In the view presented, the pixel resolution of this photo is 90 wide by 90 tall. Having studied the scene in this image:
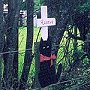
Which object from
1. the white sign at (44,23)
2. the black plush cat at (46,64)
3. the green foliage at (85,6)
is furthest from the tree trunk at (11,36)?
the green foliage at (85,6)

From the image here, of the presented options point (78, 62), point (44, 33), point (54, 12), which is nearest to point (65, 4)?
point (54, 12)

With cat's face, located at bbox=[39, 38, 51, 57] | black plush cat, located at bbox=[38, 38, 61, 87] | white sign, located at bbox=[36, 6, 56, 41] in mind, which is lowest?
black plush cat, located at bbox=[38, 38, 61, 87]

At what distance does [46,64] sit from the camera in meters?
6.60

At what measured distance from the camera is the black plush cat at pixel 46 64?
657cm

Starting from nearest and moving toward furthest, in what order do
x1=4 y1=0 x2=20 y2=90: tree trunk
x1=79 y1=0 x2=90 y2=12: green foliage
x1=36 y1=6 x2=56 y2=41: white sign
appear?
x1=36 y1=6 x2=56 y2=41: white sign
x1=4 y1=0 x2=20 y2=90: tree trunk
x1=79 y1=0 x2=90 y2=12: green foliage

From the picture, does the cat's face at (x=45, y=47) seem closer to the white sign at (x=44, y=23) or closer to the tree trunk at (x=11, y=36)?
the white sign at (x=44, y=23)

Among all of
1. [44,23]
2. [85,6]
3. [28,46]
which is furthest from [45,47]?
[85,6]

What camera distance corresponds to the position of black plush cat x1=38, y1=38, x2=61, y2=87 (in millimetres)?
6570

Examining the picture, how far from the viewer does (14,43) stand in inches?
287

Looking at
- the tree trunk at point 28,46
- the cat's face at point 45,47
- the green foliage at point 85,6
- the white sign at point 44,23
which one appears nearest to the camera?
the white sign at point 44,23

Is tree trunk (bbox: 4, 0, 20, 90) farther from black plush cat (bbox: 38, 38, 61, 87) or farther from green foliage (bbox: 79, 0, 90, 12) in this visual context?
green foliage (bbox: 79, 0, 90, 12)

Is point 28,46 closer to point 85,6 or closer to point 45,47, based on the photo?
point 45,47

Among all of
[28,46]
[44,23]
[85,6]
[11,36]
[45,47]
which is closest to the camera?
[44,23]

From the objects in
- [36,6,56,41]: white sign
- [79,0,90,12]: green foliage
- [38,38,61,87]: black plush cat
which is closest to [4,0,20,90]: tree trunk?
[38,38,61,87]: black plush cat
